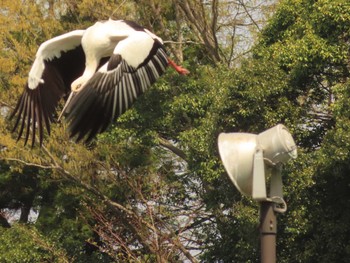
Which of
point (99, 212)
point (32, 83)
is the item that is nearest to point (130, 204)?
point (99, 212)

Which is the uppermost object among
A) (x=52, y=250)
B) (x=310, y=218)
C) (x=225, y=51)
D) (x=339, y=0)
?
(x=339, y=0)

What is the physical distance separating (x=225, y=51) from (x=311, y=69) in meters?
6.56

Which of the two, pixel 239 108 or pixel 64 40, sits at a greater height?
pixel 64 40

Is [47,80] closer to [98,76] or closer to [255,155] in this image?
[98,76]

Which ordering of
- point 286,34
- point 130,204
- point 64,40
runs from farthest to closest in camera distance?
point 130,204, point 286,34, point 64,40

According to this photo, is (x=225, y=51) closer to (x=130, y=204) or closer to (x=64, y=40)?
(x=130, y=204)

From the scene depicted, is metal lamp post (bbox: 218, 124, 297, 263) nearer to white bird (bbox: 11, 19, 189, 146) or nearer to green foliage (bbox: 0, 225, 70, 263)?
white bird (bbox: 11, 19, 189, 146)

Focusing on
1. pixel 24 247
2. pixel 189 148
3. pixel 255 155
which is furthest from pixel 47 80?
pixel 24 247

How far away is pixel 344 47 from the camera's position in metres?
13.9

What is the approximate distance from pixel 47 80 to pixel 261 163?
4325 millimetres

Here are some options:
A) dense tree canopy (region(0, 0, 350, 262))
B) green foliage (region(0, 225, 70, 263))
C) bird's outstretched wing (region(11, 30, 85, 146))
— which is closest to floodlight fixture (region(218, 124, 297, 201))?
bird's outstretched wing (region(11, 30, 85, 146))

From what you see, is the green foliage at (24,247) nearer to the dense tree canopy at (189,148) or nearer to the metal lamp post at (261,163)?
the dense tree canopy at (189,148)

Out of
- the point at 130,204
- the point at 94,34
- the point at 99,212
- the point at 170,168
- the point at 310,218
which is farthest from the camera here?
the point at 170,168

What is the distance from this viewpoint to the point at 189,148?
52.5 ft
